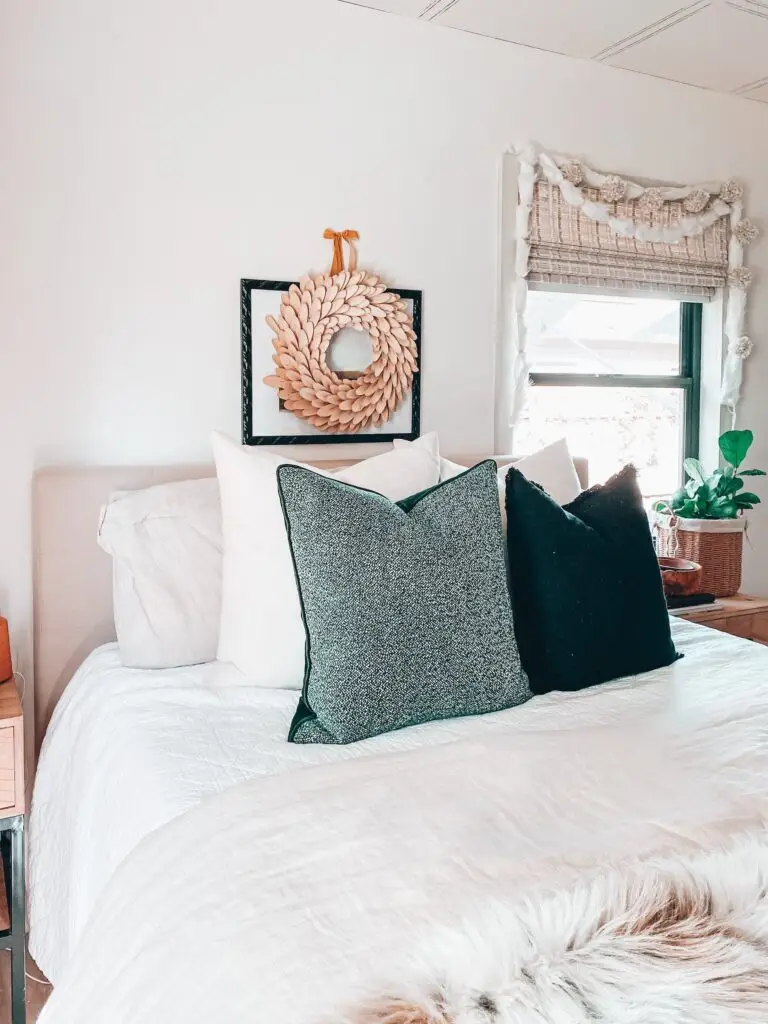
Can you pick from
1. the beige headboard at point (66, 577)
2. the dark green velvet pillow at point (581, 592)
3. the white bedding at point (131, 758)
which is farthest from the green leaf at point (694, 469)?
the beige headboard at point (66, 577)

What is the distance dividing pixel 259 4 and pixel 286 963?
2329 millimetres

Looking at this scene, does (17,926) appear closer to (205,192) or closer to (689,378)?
(205,192)

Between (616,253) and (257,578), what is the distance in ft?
6.18

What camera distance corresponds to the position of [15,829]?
169 cm

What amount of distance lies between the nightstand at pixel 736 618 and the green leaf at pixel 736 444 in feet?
1.79

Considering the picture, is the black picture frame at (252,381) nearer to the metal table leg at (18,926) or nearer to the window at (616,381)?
the window at (616,381)

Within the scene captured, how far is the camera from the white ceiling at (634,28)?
2.46 metres

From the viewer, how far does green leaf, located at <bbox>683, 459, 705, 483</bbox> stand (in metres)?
3.09

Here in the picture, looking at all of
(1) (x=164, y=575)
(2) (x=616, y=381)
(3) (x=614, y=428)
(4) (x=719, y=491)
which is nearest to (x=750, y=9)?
(2) (x=616, y=381)

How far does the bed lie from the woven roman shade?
1.59 m

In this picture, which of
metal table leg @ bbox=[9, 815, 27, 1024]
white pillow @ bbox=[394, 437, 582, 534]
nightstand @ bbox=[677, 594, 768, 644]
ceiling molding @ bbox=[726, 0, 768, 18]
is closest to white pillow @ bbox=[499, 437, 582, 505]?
white pillow @ bbox=[394, 437, 582, 534]

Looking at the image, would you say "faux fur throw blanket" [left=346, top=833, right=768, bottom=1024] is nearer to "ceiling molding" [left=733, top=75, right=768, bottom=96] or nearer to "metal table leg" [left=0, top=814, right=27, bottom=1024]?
"metal table leg" [left=0, top=814, right=27, bottom=1024]

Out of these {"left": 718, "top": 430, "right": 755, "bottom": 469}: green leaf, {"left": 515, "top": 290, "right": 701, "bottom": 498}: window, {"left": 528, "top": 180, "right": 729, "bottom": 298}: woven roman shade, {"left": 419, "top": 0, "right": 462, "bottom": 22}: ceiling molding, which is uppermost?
{"left": 419, "top": 0, "right": 462, "bottom": 22}: ceiling molding

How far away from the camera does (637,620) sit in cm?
181
